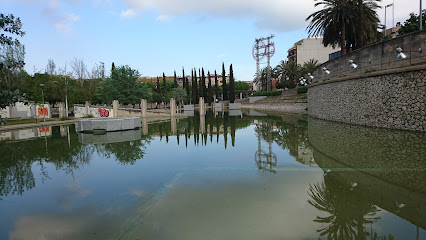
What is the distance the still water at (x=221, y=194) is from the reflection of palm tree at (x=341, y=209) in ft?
0.06

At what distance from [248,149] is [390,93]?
9.10 meters

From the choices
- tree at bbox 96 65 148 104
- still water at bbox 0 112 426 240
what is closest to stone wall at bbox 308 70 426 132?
still water at bbox 0 112 426 240

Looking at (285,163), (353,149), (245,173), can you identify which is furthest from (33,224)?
(353,149)

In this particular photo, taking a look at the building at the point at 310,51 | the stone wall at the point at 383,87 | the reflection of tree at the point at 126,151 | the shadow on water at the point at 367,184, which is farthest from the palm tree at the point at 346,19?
the building at the point at 310,51

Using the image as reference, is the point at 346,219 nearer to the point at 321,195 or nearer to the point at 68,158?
the point at 321,195

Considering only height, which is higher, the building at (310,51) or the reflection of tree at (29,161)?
the building at (310,51)

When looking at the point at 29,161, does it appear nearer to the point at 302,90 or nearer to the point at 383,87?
the point at 383,87

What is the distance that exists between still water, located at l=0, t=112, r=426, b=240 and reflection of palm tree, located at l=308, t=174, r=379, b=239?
17 millimetres

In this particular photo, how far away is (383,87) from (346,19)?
506 inches

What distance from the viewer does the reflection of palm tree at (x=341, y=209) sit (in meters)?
4.04

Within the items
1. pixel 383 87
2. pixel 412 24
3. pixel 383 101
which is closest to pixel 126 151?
pixel 383 101

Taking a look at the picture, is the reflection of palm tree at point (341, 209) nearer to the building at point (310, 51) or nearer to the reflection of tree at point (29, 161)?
the reflection of tree at point (29, 161)

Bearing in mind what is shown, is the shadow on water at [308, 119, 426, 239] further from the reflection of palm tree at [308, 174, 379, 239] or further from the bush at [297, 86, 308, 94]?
the bush at [297, 86, 308, 94]

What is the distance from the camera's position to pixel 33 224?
455cm
